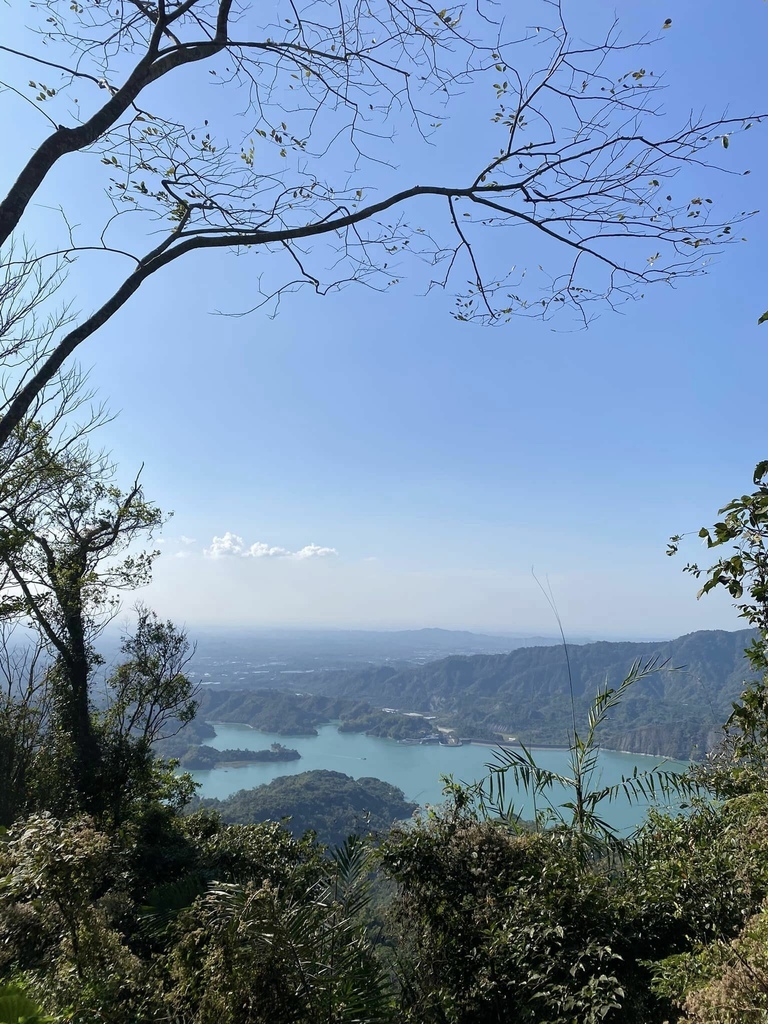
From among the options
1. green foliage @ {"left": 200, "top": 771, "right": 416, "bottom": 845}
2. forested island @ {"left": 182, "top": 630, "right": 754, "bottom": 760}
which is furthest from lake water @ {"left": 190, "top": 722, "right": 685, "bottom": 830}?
green foliage @ {"left": 200, "top": 771, "right": 416, "bottom": 845}

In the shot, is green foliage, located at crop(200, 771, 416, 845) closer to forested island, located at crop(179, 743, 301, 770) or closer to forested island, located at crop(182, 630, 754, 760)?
forested island, located at crop(182, 630, 754, 760)

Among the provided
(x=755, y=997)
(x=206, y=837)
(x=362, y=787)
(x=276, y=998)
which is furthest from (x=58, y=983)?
(x=362, y=787)

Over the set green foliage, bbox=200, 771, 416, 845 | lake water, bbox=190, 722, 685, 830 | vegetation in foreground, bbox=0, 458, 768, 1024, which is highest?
vegetation in foreground, bbox=0, 458, 768, 1024

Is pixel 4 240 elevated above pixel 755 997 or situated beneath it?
elevated above

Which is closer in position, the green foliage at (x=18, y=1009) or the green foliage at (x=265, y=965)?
the green foliage at (x=18, y=1009)

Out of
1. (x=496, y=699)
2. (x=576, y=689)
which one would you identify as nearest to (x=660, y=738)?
(x=576, y=689)

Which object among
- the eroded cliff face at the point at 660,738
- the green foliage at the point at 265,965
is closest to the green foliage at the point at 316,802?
the eroded cliff face at the point at 660,738

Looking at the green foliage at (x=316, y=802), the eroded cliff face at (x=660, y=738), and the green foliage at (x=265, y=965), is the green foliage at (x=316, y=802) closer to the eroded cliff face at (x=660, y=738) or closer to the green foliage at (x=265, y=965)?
the eroded cliff face at (x=660, y=738)

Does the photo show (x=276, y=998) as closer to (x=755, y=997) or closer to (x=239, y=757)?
(x=755, y=997)
